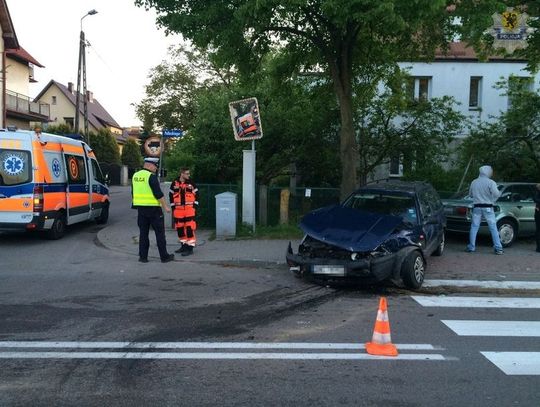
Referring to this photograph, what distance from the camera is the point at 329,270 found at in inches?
297

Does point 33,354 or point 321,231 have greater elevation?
point 321,231

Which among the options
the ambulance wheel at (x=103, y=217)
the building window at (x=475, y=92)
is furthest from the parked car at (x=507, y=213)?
the building window at (x=475, y=92)

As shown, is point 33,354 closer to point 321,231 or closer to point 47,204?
point 321,231

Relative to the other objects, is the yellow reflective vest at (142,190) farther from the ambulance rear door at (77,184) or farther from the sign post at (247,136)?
the ambulance rear door at (77,184)

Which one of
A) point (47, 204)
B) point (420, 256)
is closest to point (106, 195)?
point (47, 204)

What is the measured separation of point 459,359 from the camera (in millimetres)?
4977

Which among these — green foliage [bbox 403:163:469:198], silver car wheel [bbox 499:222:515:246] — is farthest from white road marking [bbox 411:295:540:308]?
green foliage [bbox 403:163:469:198]

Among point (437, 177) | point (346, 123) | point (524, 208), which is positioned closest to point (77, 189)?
point (346, 123)

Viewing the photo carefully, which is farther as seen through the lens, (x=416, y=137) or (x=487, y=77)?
(x=487, y=77)

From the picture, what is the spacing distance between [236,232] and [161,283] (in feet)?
14.7

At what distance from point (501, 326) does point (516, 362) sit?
1300mm

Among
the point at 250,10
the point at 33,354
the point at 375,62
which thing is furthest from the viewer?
the point at 375,62

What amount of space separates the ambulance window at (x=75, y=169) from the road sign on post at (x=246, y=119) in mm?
4217

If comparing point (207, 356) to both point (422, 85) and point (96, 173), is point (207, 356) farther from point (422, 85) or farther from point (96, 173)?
point (422, 85)
